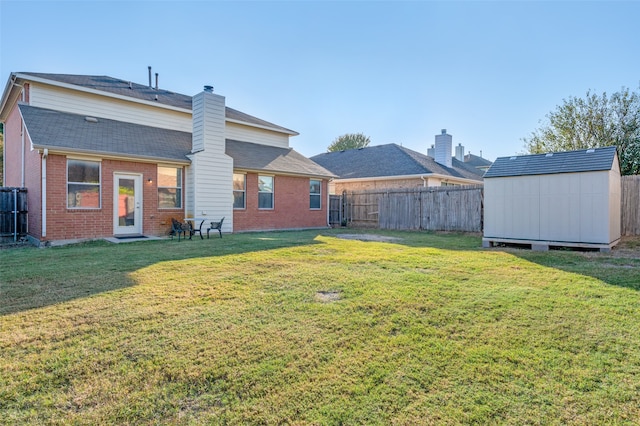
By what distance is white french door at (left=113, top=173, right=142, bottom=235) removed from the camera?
1134 cm

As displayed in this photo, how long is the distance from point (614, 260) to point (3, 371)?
30.5 feet

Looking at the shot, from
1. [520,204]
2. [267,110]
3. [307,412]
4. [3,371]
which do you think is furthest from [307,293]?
[267,110]

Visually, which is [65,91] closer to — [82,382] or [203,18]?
[203,18]

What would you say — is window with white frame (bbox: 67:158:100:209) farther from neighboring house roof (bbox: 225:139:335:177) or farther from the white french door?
neighboring house roof (bbox: 225:139:335:177)

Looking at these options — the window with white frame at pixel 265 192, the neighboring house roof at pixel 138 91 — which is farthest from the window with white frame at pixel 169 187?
the neighboring house roof at pixel 138 91

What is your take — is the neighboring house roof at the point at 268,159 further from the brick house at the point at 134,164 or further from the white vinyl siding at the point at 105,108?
the white vinyl siding at the point at 105,108

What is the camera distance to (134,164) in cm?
1162

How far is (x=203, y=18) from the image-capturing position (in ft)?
38.0

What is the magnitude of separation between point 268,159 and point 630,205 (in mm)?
13255

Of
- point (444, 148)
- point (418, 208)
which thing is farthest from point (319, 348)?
point (444, 148)

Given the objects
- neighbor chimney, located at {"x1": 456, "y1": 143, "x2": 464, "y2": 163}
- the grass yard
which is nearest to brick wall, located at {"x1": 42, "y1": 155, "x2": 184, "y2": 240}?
the grass yard

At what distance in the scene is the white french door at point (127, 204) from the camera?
1134cm

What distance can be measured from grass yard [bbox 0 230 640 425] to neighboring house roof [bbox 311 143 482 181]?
48.2 ft

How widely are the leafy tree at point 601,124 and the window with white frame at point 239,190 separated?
51.4 feet
